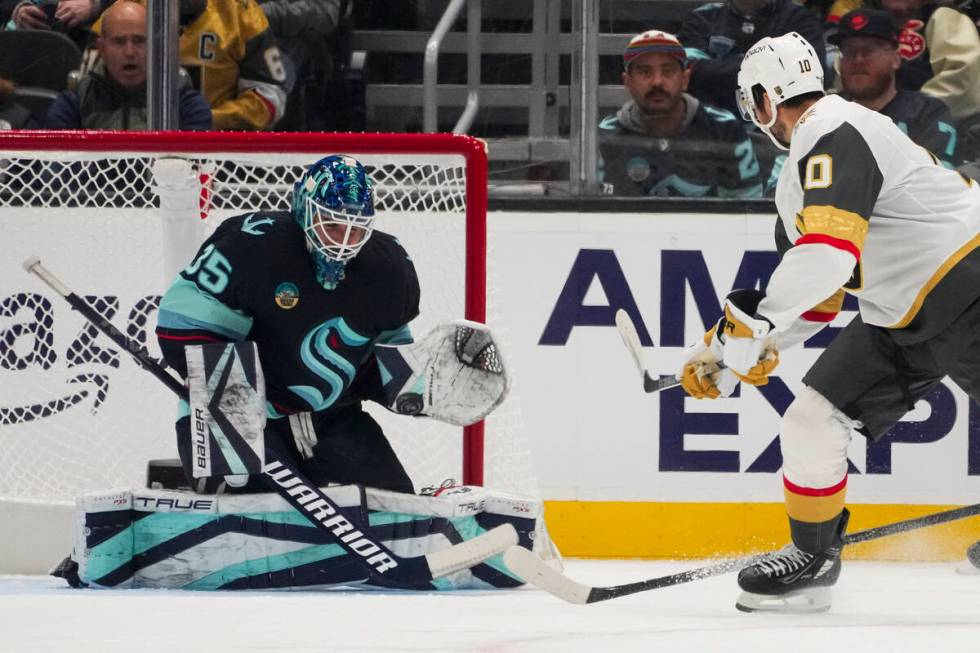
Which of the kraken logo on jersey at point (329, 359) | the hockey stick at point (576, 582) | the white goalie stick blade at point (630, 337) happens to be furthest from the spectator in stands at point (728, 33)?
the hockey stick at point (576, 582)

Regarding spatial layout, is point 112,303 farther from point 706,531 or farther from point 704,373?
point 706,531

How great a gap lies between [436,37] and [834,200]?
1620 mm

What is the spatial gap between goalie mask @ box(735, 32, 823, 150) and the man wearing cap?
1.13 meters

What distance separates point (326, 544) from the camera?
9.87 feet

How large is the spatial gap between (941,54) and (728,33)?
22.4 inches

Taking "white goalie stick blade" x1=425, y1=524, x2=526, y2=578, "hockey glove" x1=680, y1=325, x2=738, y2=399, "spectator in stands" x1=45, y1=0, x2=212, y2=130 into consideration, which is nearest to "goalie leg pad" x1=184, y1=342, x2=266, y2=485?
"white goalie stick blade" x1=425, y1=524, x2=526, y2=578

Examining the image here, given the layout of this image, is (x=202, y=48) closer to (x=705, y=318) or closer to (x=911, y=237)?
(x=705, y=318)

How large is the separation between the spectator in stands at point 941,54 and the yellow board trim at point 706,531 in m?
1.09

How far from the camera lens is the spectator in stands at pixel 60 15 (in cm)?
400

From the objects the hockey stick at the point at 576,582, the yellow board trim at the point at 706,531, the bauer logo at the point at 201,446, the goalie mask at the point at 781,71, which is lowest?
the yellow board trim at the point at 706,531

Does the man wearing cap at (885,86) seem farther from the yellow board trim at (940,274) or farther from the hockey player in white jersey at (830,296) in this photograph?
the yellow board trim at (940,274)

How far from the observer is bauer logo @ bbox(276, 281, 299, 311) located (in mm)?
3043

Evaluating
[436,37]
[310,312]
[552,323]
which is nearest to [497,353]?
[310,312]

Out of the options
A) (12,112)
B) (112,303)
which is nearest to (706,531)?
(112,303)
